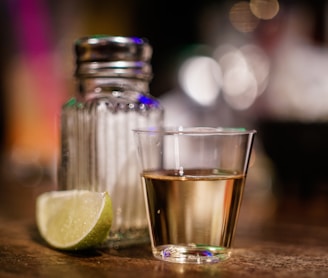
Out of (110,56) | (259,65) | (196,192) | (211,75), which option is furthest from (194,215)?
(211,75)

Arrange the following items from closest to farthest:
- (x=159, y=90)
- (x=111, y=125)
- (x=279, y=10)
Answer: (x=111, y=125) → (x=279, y=10) → (x=159, y=90)

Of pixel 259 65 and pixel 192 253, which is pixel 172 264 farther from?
pixel 259 65

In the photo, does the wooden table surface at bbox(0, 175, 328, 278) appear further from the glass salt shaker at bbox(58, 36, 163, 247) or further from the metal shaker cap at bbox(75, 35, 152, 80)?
the metal shaker cap at bbox(75, 35, 152, 80)

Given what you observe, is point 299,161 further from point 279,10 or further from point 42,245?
point 42,245

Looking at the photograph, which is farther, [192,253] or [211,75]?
[211,75]

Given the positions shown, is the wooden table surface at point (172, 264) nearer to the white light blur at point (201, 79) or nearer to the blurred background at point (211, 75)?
the blurred background at point (211, 75)

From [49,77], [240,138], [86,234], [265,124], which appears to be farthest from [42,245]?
[49,77]
